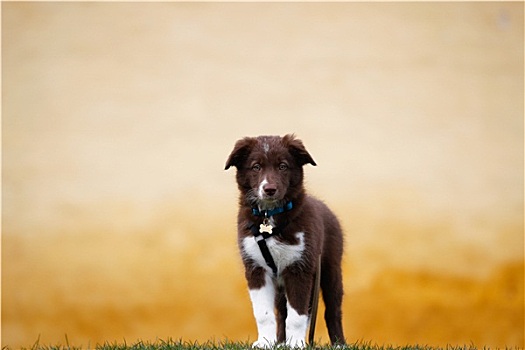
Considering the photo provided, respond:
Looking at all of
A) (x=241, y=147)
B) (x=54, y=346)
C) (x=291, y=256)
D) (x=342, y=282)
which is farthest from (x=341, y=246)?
(x=54, y=346)

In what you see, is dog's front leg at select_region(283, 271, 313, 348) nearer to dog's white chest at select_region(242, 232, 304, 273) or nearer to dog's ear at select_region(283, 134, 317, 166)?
dog's white chest at select_region(242, 232, 304, 273)

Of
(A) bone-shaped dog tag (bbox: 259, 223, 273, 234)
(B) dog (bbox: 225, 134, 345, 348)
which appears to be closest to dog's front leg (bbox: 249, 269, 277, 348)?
(B) dog (bbox: 225, 134, 345, 348)

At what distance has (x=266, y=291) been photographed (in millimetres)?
8727

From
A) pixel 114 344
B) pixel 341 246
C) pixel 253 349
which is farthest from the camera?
pixel 341 246

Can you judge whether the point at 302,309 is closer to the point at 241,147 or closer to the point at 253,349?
the point at 253,349

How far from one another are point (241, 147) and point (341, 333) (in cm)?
246

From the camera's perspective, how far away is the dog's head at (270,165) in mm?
8461

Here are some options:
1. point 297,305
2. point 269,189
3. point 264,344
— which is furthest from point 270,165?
point 264,344

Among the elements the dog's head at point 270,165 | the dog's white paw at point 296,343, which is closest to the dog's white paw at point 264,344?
the dog's white paw at point 296,343

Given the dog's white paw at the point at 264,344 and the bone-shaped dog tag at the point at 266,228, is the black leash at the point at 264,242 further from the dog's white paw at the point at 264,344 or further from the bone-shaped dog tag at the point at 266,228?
the dog's white paw at the point at 264,344

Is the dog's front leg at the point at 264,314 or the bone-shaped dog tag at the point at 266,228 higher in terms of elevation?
the bone-shaped dog tag at the point at 266,228

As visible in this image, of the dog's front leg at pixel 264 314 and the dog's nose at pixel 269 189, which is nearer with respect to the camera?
the dog's nose at pixel 269 189

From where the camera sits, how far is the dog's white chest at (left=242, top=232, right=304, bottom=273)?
8648mm

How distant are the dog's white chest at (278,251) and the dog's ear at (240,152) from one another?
0.73 m
